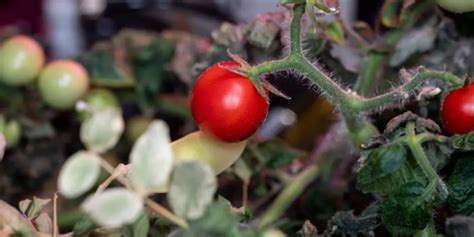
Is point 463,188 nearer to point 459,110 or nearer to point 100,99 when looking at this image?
point 459,110

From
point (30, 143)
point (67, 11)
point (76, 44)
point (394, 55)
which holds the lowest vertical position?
point (67, 11)

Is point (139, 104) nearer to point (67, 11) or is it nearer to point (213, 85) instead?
point (213, 85)

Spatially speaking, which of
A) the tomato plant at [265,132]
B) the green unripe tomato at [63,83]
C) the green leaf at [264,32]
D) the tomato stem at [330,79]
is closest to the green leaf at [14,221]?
the tomato plant at [265,132]

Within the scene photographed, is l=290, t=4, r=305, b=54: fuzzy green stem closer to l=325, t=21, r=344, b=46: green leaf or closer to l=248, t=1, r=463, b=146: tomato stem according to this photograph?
l=248, t=1, r=463, b=146: tomato stem

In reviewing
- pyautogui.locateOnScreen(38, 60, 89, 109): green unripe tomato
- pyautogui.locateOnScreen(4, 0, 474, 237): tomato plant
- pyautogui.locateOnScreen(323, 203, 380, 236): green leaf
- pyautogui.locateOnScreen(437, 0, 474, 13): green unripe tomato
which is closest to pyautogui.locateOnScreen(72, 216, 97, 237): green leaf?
pyautogui.locateOnScreen(4, 0, 474, 237): tomato plant

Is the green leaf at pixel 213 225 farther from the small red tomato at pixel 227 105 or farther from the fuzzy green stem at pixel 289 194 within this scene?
the fuzzy green stem at pixel 289 194

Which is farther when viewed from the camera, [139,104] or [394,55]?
[139,104]

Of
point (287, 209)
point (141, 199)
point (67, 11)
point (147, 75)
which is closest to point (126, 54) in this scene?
point (147, 75)
